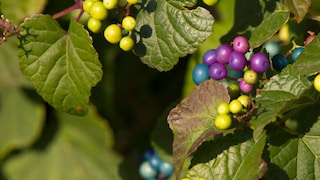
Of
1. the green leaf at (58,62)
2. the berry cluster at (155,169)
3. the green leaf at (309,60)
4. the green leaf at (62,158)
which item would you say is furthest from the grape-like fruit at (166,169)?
the green leaf at (309,60)

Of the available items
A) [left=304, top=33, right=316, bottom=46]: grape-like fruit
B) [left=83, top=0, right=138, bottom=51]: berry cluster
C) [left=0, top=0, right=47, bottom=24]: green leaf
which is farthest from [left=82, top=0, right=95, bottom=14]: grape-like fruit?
[left=0, top=0, right=47, bottom=24]: green leaf

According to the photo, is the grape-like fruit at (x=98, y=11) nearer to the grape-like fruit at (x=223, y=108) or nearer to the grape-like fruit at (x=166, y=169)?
the grape-like fruit at (x=223, y=108)

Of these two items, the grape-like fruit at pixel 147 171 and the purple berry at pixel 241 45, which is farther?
the grape-like fruit at pixel 147 171

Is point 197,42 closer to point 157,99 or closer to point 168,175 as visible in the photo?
point 168,175

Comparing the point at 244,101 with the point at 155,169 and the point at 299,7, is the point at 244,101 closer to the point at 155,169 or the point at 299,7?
the point at 299,7

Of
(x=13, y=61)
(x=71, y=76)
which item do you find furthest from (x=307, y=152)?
(x=13, y=61)

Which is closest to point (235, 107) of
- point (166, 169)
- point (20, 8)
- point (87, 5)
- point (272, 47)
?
point (87, 5)

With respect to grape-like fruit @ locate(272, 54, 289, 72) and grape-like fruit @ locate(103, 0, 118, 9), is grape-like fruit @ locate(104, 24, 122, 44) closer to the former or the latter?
grape-like fruit @ locate(103, 0, 118, 9)
